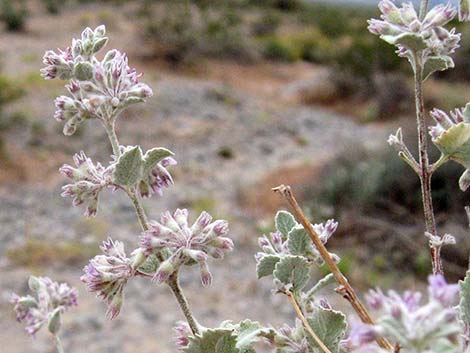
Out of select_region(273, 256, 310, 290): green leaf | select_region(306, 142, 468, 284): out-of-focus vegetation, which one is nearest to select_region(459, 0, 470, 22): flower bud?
select_region(273, 256, 310, 290): green leaf

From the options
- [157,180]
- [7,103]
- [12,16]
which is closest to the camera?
[157,180]

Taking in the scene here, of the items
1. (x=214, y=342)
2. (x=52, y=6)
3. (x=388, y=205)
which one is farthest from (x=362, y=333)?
(x=52, y=6)

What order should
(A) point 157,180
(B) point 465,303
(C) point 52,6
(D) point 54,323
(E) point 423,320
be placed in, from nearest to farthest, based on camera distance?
(E) point 423,320 < (B) point 465,303 < (A) point 157,180 < (D) point 54,323 < (C) point 52,6

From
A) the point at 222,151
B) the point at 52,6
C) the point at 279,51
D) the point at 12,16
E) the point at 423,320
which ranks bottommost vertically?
the point at 423,320

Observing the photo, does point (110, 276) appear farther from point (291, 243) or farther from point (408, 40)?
point (408, 40)

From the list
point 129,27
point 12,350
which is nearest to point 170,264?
point 12,350
